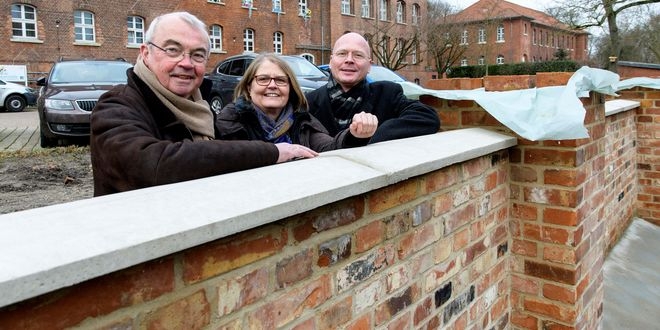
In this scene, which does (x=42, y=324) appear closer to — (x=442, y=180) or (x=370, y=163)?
(x=370, y=163)

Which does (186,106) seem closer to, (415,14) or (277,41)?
(277,41)

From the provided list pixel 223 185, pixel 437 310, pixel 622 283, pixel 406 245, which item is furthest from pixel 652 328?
pixel 223 185

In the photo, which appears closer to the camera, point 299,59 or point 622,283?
point 622,283

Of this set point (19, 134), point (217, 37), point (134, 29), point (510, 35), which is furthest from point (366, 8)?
point (19, 134)

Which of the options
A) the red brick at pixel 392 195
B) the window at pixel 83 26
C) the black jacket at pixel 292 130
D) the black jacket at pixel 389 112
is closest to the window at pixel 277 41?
the window at pixel 83 26

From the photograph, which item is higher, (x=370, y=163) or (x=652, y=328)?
(x=370, y=163)

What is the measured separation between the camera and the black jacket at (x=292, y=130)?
89.8 inches

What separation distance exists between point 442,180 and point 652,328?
7.45ft

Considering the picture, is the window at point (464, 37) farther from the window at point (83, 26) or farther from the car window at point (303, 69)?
the car window at point (303, 69)

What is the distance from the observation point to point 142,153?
1511 millimetres

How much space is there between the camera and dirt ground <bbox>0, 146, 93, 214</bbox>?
15.7ft

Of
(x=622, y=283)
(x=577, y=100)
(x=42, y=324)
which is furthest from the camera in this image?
(x=622, y=283)

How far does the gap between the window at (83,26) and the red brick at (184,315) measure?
24265mm

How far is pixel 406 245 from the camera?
1760mm
